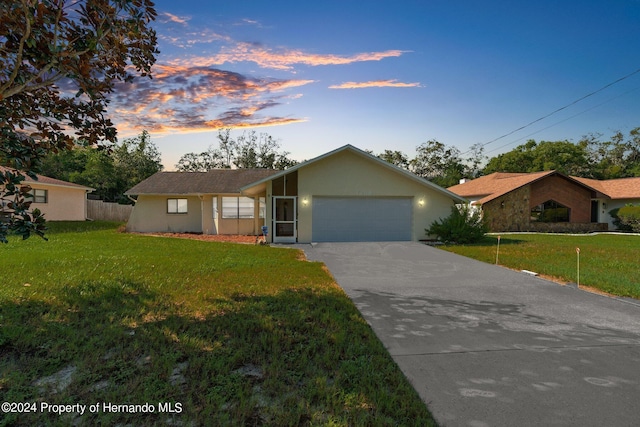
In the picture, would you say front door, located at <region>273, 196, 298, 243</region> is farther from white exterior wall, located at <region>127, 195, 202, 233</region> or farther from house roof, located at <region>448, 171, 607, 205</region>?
house roof, located at <region>448, 171, 607, 205</region>

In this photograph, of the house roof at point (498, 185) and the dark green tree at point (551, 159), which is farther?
the dark green tree at point (551, 159)

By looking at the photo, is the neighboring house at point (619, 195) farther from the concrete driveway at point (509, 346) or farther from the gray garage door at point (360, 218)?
the concrete driveway at point (509, 346)

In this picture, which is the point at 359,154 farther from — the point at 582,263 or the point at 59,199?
the point at 59,199

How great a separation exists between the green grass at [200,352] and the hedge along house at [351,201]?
873 cm

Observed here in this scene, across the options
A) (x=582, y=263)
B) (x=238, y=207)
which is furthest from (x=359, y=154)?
(x=582, y=263)

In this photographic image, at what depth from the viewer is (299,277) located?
825cm

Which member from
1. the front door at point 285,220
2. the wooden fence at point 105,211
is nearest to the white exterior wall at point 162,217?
the front door at point 285,220

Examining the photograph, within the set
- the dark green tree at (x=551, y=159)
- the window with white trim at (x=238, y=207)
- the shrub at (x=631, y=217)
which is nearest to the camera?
the window with white trim at (x=238, y=207)

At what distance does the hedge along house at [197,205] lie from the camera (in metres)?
20.1

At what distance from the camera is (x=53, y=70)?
4.08 metres

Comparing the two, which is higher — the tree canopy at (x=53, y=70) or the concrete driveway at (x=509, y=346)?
the tree canopy at (x=53, y=70)

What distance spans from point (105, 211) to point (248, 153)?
20.0 meters

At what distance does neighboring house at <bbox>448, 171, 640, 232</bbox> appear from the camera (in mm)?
24969

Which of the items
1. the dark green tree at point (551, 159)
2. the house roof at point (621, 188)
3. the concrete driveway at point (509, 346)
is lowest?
the concrete driveway at point (509, 346)
